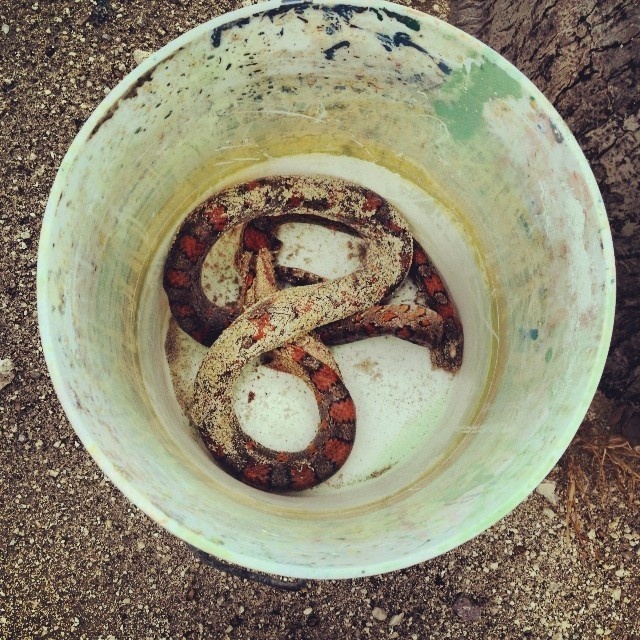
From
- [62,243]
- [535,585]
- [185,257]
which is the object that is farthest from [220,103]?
[535,585]

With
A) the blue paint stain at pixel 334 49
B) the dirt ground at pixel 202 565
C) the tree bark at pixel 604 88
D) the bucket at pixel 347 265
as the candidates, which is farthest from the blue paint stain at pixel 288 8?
the dirt ground at pixel 202 565

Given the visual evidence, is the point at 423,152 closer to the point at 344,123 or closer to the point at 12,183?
the point at 344,123

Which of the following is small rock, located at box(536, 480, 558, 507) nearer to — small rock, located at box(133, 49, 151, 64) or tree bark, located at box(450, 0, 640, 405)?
tree bark, located at box(450, 0, 640, 405)

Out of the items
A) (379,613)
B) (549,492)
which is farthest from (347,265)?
(379,613)

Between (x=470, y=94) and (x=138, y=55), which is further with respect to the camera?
(x=138, y=55)

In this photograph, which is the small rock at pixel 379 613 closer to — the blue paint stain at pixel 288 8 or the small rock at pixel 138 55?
the blue paint stain at pixel 288 8

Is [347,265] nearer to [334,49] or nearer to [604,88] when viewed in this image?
[334,49]

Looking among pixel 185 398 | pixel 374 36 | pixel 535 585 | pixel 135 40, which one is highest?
pixel 374 36
